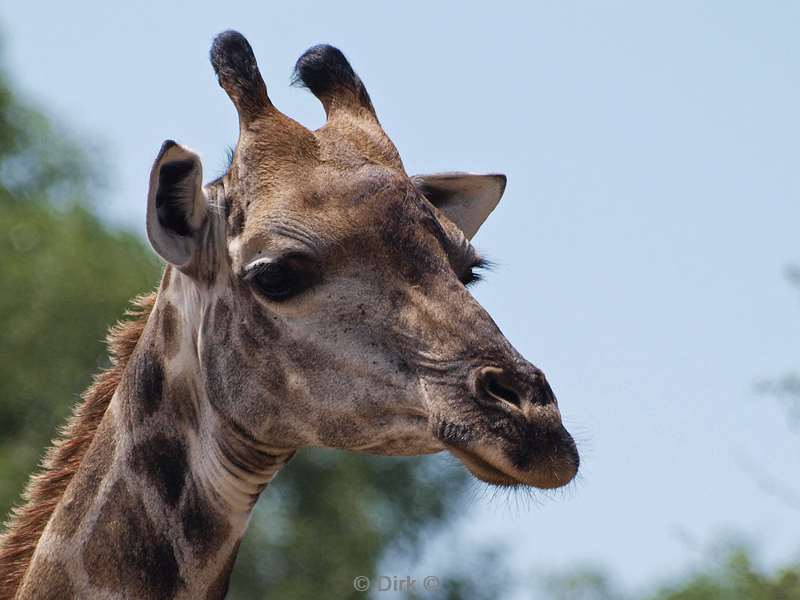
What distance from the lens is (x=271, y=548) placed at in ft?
169

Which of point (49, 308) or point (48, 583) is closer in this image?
point (48, 583)

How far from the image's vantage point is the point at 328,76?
10008 mm

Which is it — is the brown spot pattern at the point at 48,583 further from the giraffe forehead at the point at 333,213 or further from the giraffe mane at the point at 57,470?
the giraffe forehead at the point at 333,213

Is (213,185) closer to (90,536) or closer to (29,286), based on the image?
(90,536)

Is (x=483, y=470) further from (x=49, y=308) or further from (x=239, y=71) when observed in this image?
(x=49, y=308)

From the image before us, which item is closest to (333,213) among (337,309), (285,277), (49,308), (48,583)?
(285,277)

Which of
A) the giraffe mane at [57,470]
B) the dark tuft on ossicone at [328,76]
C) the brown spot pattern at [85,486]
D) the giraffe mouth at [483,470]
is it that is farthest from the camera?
the dark tuft on ossicone at [328,76]

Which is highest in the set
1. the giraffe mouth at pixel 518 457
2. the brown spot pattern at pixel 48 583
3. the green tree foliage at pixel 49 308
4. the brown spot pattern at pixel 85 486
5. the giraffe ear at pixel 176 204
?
the giraffe mouth at pixel 518 457

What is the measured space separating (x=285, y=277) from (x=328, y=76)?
1.75m

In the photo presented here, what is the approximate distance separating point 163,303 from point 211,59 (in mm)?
1323

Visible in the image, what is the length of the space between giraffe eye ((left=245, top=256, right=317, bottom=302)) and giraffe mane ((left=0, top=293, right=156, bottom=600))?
1158mm

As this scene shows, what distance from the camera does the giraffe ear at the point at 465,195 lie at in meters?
10.2

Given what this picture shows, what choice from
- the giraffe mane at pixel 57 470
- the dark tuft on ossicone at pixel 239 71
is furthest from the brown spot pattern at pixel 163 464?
the dark tuft on ossicone at pixel 239 71

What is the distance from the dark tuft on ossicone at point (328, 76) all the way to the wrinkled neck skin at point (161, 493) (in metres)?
1.59
